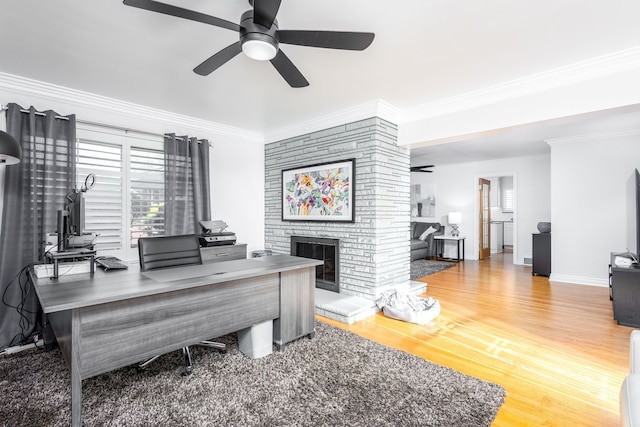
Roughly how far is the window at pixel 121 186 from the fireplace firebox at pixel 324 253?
5.85ft

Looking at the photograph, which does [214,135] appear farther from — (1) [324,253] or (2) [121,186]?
(1) [324,253]

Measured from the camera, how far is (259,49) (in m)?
1.81

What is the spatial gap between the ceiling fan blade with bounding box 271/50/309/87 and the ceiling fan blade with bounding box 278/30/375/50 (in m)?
0.15

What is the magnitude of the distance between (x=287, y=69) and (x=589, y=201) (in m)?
5.18

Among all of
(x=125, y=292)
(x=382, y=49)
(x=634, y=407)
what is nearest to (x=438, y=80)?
(x=382, y=49)

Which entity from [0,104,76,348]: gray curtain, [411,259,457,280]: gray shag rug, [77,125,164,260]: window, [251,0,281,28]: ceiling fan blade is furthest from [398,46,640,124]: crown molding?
[0,104,76,348]: gray curtain

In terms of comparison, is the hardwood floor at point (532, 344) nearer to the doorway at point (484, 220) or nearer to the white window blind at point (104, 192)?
the white window blind at point (104, 192)

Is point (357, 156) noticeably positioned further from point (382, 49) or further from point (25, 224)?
point (25, 224)

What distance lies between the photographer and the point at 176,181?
388 cm

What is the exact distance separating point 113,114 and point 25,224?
1424 mm

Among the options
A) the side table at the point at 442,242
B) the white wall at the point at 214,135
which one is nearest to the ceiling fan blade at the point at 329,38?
the white wall at the point at 214,135

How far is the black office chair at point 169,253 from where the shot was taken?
2520 millimetres

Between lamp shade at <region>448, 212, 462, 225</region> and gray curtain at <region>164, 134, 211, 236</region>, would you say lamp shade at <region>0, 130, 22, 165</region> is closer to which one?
gray curtain at <region>164, 134, 211, 236</region>

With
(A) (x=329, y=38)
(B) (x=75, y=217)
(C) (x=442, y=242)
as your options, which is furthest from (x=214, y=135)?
(C) (x=442, y=242)
